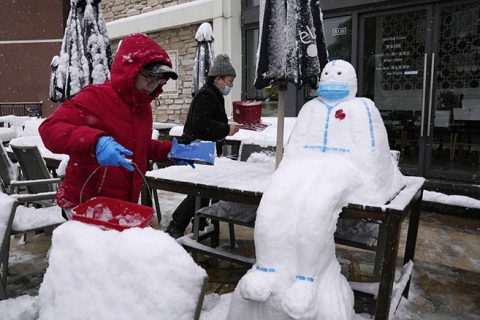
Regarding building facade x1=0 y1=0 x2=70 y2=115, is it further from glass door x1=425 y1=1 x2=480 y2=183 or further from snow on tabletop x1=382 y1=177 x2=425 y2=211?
snow on tabletop x1=382 y1=177 x2=425 y2=211

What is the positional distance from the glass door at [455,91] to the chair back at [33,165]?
5.32 meters

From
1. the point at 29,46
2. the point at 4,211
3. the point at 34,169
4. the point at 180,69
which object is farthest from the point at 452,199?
the point at 29,46

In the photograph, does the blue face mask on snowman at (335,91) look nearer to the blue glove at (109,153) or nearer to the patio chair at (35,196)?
the blue glove at (109,153)

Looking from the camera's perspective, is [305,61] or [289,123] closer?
[305,61]

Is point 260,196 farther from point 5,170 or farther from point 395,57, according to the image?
point 395,57

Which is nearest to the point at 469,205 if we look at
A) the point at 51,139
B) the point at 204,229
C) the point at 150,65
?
the point at 204,229

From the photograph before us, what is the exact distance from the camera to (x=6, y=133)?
7340 mm

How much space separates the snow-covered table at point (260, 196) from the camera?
2223 mm

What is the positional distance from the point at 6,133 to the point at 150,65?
6.44m

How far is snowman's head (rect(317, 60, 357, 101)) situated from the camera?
2633mm

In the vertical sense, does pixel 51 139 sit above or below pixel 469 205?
above

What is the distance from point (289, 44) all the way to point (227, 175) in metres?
1.08

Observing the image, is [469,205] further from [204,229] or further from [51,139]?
[51,139]

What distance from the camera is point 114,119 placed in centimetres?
218
